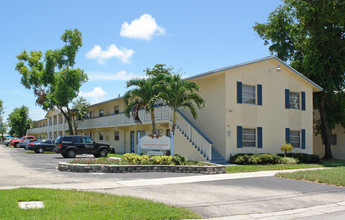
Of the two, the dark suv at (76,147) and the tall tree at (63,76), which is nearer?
the dark suv at (76,147)

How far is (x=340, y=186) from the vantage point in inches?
477

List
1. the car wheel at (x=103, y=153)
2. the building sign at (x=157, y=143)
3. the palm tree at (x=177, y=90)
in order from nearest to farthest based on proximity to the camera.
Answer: the building sign at (x=157, y=143)
the palm tree at (x=177, y=90)
the car wheel at (x=103, y=153)

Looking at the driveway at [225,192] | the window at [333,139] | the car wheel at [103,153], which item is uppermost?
the window at [333,139]

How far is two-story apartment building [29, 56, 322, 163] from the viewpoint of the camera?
2042 centimetres

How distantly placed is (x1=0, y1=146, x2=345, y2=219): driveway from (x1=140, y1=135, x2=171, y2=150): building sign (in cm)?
274

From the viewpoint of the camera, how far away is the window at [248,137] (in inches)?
842

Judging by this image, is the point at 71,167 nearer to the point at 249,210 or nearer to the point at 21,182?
the point at 21,182

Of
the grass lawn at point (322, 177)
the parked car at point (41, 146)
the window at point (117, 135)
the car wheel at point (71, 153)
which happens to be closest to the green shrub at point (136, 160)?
the grass lawn at point (322, 177)

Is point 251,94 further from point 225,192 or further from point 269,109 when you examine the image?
point 225,192

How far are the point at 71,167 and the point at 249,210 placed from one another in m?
9.33

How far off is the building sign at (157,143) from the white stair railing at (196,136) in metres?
2.96

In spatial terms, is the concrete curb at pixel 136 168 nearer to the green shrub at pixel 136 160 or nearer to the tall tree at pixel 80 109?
the green shrub at pixel 136 160

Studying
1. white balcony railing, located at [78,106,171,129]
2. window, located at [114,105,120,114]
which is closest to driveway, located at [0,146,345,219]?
white balcony railing, located at [78,106,171,129]

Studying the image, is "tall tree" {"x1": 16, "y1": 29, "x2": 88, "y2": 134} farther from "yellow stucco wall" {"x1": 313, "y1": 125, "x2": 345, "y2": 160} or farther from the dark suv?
"yellow stucco wall" {"x1": 313, "y1": 125, "x2": 345, "y2": 160}
